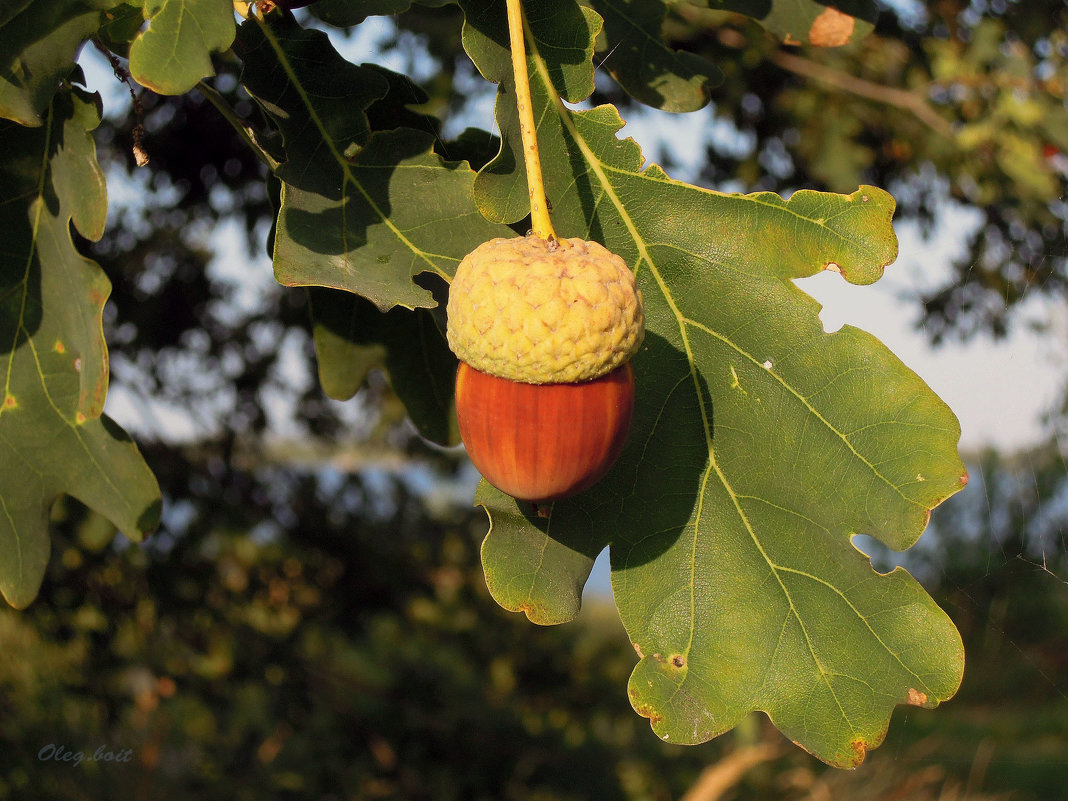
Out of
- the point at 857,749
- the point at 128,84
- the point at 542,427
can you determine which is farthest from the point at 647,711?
the point at 128,84

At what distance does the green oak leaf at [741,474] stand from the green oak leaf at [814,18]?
1.57 ft

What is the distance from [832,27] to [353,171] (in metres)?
0.87

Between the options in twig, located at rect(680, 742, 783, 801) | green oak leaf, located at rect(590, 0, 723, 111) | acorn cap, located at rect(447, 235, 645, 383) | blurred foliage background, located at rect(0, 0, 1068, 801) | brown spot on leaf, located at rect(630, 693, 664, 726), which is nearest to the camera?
acorn cap, located at rect(447, 235, 645, 383)

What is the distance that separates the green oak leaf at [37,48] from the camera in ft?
2.98

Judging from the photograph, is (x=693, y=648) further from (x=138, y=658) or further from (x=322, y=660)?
(x=322, y=660)

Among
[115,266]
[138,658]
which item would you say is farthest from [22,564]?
[138,658]

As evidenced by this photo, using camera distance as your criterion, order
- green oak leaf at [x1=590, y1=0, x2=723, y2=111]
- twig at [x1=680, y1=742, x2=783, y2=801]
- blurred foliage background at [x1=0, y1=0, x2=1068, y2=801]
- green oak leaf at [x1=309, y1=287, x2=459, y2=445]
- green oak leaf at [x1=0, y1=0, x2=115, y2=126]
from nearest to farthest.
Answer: green oak leaf at [x1=0, y1=0, x2=115, y2=126] → green oak leaf at [x1=590, y1=0, x2=723, y2=111] → green oak leaf at [x1=309, y1=287, x2=459, y2=445] → blurred foliage background at [x1=0, y1=0, x2=1068, y2=801] → twig at [x1=680, y1=742, x2=783, y2=801]

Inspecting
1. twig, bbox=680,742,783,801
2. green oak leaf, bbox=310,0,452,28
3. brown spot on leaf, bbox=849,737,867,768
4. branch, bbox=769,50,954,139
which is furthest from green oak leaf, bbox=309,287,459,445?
twig, bbox=680,742,783,801

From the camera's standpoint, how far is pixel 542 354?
0.78 metres

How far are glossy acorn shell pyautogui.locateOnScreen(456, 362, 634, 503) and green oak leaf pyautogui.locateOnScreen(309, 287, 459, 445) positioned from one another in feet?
1.77

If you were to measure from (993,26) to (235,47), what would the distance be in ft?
8.33

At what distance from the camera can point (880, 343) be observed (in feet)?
3.37

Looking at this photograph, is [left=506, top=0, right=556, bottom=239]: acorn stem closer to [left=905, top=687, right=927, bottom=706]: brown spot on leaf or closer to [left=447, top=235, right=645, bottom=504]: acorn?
[left=447, top=235, right=645, bottom=504]: acorn

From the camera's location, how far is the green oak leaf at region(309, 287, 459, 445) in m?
1.38
